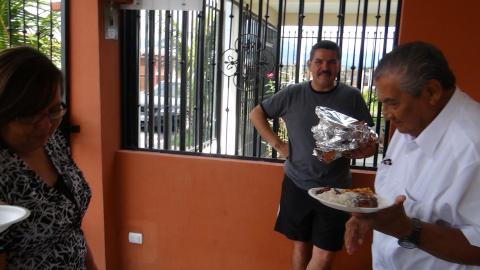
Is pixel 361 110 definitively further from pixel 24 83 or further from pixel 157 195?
pixel 24 83

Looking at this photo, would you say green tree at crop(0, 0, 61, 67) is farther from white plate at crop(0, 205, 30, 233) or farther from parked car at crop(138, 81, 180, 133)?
white plate at crop(0, 205, 30, 233)

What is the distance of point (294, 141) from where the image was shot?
7.49 ft

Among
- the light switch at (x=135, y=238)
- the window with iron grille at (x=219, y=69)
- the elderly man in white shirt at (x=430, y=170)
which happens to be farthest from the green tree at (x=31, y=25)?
the elderly man in white shirt at (x=430, y=170)

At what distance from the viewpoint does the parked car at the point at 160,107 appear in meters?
2.87

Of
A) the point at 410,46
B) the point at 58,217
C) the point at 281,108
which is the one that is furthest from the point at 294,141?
the point at 58,217

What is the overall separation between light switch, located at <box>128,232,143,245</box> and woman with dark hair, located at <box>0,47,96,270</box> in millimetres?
1656

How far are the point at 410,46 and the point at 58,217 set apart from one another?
116 centimetres

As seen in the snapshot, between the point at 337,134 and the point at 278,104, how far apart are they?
2.02 ft

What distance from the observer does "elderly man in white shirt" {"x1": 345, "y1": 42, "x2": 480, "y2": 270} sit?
101 centimetres

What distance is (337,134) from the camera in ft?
6.02

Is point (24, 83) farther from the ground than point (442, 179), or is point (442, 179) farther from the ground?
point (24, 83)

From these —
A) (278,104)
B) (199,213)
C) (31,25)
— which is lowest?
(199,213)

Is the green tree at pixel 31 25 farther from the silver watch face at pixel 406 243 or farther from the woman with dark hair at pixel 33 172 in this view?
the silver watch face at pixel 406 243

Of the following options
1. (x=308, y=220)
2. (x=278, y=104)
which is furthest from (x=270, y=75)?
(x=308, y=220)
